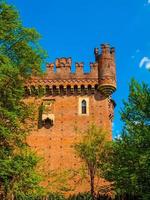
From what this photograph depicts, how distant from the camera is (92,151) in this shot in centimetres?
3391

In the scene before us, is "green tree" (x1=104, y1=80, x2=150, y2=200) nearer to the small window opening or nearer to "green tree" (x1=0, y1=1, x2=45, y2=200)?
"green tree" (x1=0, y1=1, x2=45, y2=200)

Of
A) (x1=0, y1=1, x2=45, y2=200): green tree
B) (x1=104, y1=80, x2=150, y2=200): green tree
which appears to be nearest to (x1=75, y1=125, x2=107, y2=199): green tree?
(x1=104, y1=80, x2=150, y2=200): green tree

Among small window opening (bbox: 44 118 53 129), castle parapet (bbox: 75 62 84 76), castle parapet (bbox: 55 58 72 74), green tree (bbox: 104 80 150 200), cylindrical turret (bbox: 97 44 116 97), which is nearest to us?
green tree (bbox: 104 80 150 200)

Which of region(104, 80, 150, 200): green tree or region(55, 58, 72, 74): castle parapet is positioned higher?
region(55, 58, 72, 74): castle parapet

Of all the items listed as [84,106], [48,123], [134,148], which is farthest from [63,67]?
[134,148]

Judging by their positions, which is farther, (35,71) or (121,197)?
(121,197)

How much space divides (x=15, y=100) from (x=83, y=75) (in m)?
18.1

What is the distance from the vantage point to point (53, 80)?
39688mm

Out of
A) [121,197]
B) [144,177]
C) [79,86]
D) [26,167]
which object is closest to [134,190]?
[144,177]

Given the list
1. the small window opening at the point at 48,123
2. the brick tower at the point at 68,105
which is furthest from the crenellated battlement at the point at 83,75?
the small window opening at the point at 48,123

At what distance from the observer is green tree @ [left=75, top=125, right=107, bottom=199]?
33.7 m

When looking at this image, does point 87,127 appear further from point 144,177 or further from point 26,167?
point 26,167

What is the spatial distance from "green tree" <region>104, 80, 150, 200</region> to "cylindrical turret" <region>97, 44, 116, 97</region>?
11.6 meters

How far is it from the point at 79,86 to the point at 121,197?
37.5 ft
